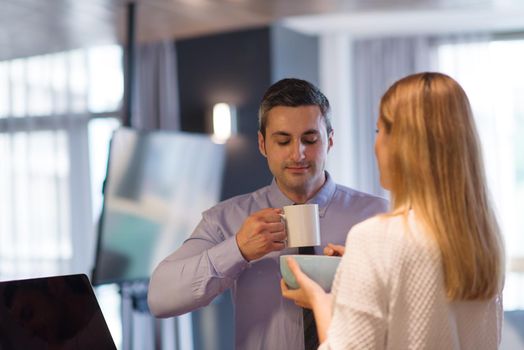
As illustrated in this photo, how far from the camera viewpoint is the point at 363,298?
1.36 metres

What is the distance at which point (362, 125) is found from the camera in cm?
665

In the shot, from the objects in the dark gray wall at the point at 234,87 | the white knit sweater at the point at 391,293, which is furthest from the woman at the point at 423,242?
the dark gray wall at the point at 234,87

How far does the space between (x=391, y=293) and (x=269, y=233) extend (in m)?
0.50

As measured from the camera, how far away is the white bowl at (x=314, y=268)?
5.39 ft

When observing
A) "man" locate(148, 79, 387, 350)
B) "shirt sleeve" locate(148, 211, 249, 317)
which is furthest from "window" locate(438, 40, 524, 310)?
"shirt sleeve" locate(148, 211, 249, 317)

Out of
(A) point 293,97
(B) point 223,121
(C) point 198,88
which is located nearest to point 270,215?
(A) point 293,97

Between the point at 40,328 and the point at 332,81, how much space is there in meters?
4.96

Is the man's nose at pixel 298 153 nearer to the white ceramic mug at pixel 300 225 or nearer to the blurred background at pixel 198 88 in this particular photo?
the white ceramic mug at pixel 300 225

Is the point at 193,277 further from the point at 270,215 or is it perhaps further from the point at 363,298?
the point at 363,298

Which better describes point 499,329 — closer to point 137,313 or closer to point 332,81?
point 137,313

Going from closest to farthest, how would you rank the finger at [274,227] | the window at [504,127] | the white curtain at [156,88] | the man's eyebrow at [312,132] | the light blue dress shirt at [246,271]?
the finger at [274,227], the light blue dress shirt at [246,271], the man's eyebrow at [312,132], the white curtain at [156,88], the window at [504,127]

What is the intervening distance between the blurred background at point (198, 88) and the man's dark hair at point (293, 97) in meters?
2.91

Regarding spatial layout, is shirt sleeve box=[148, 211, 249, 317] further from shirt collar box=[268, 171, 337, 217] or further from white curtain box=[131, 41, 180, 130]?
white curtain box=[131, 41, 180, 130]

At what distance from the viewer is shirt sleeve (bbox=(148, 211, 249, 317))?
Answer: 190 cm
